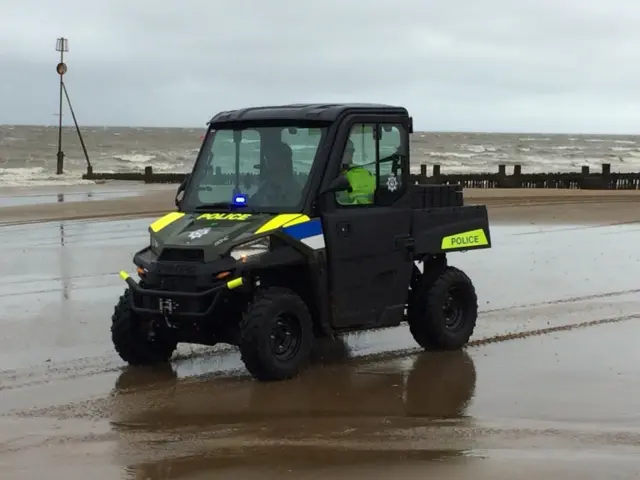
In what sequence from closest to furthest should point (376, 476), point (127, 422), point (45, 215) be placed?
point (376, 476) < point (127, 422) < point (45, 215)

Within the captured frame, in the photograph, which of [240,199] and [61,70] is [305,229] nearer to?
[240,199]

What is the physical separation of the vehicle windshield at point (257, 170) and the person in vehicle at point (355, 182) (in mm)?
285

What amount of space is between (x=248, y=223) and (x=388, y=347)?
210 centimetres

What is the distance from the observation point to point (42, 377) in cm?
794

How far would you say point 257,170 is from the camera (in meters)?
8.26

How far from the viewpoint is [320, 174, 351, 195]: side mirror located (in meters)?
7.88

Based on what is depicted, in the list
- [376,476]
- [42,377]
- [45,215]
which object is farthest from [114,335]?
[45,215]

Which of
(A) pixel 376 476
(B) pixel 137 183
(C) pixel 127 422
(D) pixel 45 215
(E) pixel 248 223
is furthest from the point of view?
(B) pixel 137 183

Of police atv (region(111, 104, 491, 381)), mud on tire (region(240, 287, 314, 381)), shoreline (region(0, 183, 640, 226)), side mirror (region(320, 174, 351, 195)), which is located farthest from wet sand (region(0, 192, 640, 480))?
shoreline (region(0, 183, 640, 226))

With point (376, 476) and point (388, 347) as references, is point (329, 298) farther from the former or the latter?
point (376, 476)

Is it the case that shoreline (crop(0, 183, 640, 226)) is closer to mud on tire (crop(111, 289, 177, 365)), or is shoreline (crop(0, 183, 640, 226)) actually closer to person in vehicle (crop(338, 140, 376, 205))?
person in vehicle (crop(338, 140, 376, 205))

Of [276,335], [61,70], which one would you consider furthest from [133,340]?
[61,70]

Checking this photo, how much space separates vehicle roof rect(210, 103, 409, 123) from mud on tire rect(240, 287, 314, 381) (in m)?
1.43

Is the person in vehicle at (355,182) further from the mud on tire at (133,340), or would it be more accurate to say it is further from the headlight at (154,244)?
the mud on tire at (133,340)
